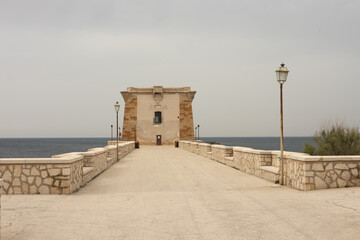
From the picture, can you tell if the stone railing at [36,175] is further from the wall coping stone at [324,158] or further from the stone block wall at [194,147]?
the stone block wall at [194,147]

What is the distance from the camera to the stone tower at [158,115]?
4722 cm

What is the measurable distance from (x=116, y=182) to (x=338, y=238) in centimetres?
719

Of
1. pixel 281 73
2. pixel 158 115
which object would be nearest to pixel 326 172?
pixel 281 73

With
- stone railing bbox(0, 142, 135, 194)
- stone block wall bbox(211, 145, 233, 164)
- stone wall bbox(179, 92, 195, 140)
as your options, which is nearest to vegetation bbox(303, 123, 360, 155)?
stone block wall bbox(211, 145, 233, 164)

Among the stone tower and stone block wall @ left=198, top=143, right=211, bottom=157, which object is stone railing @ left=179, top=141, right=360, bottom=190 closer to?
stone block wall @ left=198, top=143, right=211, bottom=157

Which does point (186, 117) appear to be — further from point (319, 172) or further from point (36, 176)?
point (36, 176)

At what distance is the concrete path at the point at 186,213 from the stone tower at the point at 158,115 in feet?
123

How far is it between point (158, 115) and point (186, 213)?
4178 centimetres

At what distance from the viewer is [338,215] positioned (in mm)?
6039

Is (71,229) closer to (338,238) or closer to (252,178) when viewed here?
(338,238)

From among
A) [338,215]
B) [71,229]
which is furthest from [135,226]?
[338,215]

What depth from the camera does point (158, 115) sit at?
4797cm

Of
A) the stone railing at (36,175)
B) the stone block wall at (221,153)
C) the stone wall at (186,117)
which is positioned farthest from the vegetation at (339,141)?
the stone wall at (186,117)

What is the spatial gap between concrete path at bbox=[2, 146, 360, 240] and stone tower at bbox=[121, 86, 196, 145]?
37540mm
